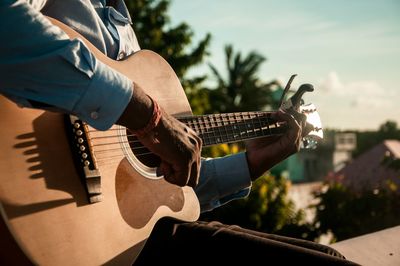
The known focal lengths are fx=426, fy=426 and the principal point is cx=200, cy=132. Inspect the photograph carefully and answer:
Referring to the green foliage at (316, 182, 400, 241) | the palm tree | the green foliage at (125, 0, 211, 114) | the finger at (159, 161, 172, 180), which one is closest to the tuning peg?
the finger at (159, 161, 172, 180)

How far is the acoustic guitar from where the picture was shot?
1.39m

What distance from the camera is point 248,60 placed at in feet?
104

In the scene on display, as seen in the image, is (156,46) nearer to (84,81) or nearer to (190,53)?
(190,53)

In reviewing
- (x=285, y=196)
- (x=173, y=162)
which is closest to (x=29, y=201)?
(x=173, y=162)

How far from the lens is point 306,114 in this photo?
9.42 ft

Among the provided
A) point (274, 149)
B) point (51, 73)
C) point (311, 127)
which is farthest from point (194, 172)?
point (311, 127)

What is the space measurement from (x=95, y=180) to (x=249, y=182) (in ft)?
4.14

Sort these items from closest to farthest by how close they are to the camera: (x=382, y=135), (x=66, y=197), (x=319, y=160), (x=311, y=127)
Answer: (x=66, y=197), (x=311, y=127), (x=319, y=160), (x=382, y=135)

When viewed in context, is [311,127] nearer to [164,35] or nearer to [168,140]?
[168,140]

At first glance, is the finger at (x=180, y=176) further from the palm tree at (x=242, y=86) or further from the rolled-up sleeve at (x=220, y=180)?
the palm tree at (x=242, y=86)

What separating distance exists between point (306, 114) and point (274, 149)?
399 millimetres

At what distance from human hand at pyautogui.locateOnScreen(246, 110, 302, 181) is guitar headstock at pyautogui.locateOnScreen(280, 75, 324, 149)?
0.11 metres

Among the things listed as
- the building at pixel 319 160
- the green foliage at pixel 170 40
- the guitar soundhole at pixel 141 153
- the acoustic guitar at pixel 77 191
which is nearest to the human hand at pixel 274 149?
the acoustic guitar at pixel 77 191

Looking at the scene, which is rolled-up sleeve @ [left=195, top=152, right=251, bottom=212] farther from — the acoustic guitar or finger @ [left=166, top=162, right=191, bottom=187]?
finger @ [left=166, top=162, right=191, bottom=187]
